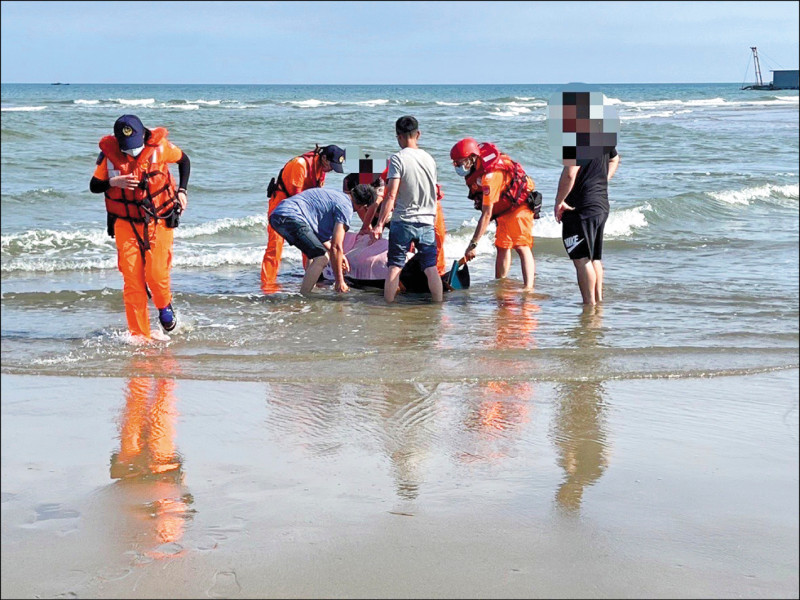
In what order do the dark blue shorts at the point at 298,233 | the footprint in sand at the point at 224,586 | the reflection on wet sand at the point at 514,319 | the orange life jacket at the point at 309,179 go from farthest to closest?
the orange life jacket at the point at 309,179 → the dark blue shorts at the point at 298,233 → the reflection on wet sand at the point at 514,319 → the footprint in sand at the point at 224,586

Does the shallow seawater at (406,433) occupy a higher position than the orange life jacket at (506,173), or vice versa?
the orange life jacket at (506,173)

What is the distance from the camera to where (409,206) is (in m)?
8.31

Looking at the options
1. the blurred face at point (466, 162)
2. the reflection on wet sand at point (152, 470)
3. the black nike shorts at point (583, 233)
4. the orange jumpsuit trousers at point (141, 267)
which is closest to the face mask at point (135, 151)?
the orange jumpsuit trousers at point (141, 267)

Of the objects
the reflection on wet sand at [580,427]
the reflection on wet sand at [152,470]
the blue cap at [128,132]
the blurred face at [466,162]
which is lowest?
the reflection on wet sand at [580,427]

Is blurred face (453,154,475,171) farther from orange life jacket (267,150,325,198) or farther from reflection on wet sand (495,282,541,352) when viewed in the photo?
orange life jacket (267,150,325,198)

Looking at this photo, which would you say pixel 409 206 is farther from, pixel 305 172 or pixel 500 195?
pixel 305 172

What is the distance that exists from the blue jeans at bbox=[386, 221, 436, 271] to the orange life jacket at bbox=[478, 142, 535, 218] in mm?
722

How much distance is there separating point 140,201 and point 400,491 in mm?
3336

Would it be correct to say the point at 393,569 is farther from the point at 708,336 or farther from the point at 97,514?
the point at 708,336

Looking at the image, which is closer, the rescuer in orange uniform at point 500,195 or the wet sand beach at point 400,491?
the wet sand beach at point 400,491

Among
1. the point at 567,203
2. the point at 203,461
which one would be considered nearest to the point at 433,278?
the point at 567,203

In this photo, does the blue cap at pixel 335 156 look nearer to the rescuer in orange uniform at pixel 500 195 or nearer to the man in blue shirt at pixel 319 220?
the man in blue shirt at pixel 319 220

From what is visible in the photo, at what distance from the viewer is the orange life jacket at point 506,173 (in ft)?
28.2

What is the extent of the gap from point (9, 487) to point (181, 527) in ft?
2.67
